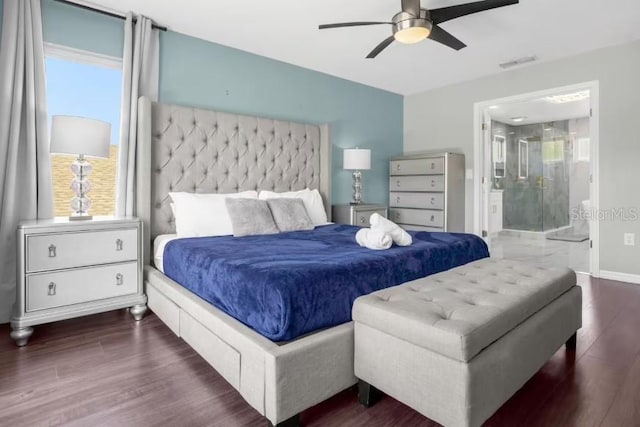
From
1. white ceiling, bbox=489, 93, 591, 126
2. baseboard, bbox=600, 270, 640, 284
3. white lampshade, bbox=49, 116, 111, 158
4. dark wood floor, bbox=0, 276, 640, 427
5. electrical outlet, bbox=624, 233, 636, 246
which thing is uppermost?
white ceiling, bbox=489, 93, 591, 126

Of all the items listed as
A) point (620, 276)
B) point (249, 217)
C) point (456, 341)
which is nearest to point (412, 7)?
point (249, 217)

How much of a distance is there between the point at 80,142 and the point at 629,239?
4.97 m

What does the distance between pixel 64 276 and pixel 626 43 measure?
5.32 metres

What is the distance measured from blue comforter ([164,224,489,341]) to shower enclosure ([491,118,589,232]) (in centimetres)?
554

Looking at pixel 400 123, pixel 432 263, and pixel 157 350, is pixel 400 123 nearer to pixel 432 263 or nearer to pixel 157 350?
Answer: pixel 432 263

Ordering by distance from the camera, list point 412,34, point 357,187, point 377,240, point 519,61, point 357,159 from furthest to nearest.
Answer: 1. point 357,187
2. point 357,159
3. point 519,61
4. point 412,34
5. point 377,240

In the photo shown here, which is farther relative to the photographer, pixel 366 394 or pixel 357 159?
pixel 357 159

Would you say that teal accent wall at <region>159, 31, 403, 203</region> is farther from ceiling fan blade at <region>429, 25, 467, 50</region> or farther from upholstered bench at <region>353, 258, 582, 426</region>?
upholstered bench at <region>353, 258, 582, 426</region>

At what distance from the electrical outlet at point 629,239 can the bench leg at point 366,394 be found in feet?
11.7

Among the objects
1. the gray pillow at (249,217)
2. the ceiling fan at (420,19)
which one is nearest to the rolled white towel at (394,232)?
the gray pillow at (249,217)

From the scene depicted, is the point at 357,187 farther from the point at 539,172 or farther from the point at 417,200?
the point at 539,172

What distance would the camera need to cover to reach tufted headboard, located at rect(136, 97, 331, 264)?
2951 mm

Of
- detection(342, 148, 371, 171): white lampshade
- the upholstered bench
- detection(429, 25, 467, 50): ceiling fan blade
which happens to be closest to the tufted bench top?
the upholstered bench

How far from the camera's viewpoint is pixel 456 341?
47.0 inches
